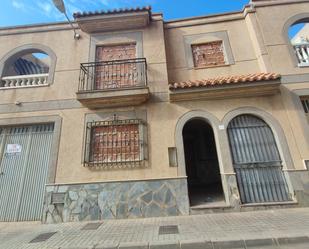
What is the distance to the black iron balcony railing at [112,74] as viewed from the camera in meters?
7.20

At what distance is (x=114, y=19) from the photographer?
7.67 metres

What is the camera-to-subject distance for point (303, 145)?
6.05 m

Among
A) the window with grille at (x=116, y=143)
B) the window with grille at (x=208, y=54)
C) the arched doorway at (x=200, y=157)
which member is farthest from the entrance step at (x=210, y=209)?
the window with grille at (x=208, y=54)

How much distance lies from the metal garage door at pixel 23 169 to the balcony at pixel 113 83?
6.62 ft

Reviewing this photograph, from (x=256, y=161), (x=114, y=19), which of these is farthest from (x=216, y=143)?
(x=114, y=19)

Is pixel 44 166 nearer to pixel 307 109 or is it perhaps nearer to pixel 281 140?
pixel 281 140

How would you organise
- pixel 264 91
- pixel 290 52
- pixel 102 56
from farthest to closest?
pixel 102 56 < pixel 290 52 < pixel 264 91

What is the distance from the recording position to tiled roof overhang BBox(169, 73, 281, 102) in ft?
20.7

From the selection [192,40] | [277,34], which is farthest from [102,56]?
[277,34]

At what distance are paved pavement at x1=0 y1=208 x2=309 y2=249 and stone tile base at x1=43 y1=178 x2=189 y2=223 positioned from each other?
0.32 metres

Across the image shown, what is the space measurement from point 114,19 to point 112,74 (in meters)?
2.36

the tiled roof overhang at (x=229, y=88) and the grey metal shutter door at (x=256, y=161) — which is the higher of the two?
the tiled roof overhang at (x=229, y=88)

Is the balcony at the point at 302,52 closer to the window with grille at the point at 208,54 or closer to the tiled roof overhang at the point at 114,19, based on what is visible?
the window with grille at the point at 208,54

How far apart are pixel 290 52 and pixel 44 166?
33.0 ft
